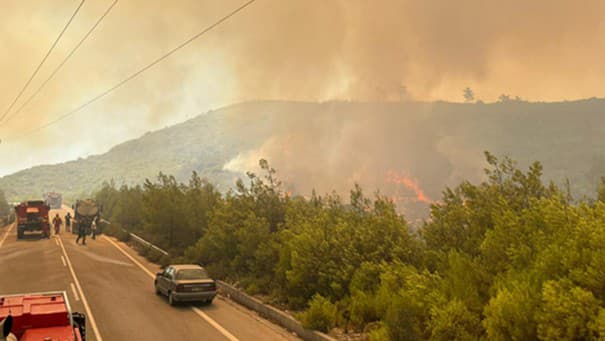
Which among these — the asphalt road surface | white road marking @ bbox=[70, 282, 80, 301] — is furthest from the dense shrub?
white road marking @ bbox=[70, 282, 80, 301]

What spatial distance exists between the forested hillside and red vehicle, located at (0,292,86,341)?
6932 millimetres

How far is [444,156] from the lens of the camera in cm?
15988

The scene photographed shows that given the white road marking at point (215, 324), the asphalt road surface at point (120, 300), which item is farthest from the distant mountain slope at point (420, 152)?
the white road marking at point (215, 324)

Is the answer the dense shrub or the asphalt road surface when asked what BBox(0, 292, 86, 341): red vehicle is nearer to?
the asphalt road surface

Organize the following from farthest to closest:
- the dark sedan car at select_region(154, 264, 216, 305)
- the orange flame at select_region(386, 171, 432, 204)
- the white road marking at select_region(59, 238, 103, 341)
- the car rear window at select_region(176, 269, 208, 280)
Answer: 1. the orange flame at select_region(386, 171, 432, 204)
2. the car rear window at select_region(176, 269, 208, 280)
3. the dark sedan car at select_region(154, 264, 216, 305)
4. the white road marking at select_region(59, 238, 103, 341)

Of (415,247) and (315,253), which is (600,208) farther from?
(315,253)

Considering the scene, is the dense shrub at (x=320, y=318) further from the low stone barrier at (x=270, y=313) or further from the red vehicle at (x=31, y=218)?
the red vehicle at (x=31, y=218)

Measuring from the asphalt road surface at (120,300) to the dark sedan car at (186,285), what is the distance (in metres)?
0.41

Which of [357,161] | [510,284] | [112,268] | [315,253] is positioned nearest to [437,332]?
[510,284]

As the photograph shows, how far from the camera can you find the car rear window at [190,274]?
17630mm

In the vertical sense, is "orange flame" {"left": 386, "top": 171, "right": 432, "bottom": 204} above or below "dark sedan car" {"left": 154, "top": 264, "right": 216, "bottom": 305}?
above

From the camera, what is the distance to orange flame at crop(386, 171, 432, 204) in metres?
126

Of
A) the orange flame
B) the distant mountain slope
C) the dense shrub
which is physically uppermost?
the distant mountain slope

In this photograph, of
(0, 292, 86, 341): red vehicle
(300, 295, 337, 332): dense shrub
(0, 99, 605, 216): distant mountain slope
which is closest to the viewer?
(0, 292, 86, 341): red vehicle
